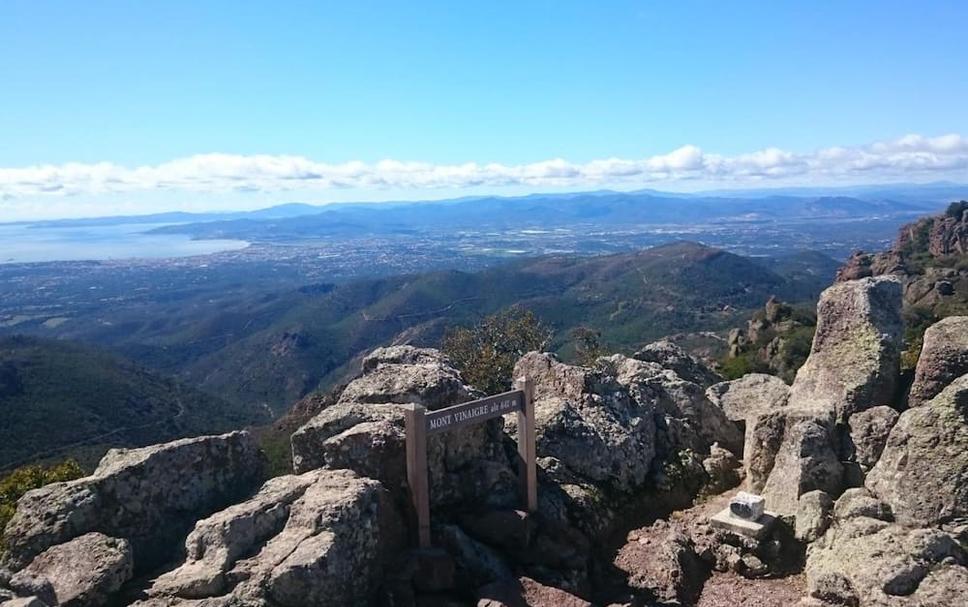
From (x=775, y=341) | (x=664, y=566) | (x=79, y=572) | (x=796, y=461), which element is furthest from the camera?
(x=775, y=341)

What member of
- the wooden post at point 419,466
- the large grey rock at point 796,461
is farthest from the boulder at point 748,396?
the wooden post at point 419,466

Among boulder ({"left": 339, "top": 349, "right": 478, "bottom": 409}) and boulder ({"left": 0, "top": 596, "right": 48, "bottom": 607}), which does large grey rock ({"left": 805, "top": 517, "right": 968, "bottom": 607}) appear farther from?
boulder ({"left": 0, "top": 596, "right": 48, "bottom": 607})

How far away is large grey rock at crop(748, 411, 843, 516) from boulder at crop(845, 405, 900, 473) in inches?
16.0

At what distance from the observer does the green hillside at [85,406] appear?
85.0 meters

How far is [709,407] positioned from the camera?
20.5 meters

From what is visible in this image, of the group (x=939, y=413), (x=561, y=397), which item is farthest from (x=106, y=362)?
(x=939, y=413)

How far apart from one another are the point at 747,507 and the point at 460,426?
242 inches

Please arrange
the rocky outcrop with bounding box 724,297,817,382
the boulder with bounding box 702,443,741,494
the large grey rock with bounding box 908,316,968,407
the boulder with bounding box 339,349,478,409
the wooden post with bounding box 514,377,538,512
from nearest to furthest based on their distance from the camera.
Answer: the wooden post with bounding box 514,377,538,512, the large grey rock with bounding box 908,316,968,407, the boulder with bounding box 339,349,478,409, the boulder with bounding box 702,443,741,494, the rocky outcrop with bounding box 724,297,817,382

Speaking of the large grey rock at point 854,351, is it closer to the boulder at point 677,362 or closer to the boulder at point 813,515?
the boulder at point 813,515

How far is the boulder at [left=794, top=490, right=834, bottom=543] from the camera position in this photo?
46.0 feet

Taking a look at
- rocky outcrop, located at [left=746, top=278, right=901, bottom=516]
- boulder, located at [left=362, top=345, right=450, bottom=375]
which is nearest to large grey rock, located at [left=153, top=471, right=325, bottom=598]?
boulder, located at [left=362, top=345, right=450, bottom=375]

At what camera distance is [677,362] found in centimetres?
2561

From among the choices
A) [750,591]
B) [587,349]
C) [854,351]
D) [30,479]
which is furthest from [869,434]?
[587,349]

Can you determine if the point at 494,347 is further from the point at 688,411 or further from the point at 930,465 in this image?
the point at 930,465
